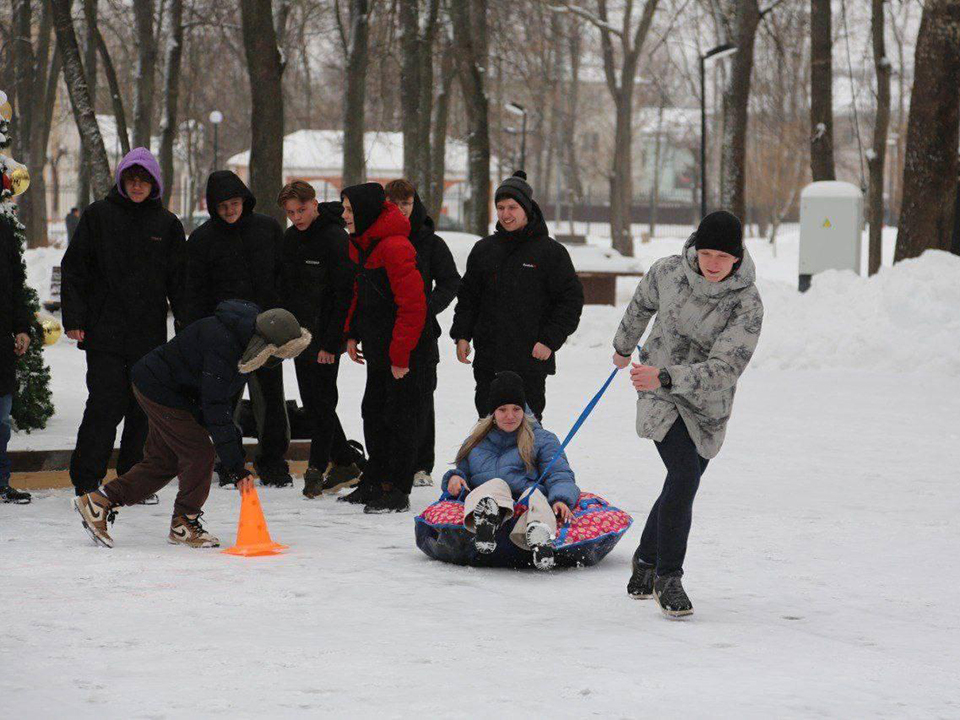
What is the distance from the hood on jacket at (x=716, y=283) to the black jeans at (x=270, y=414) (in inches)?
149

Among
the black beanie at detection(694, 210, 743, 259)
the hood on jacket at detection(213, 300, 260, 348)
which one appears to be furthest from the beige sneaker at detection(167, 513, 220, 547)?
the black beanie at detection(694, 210, 743, 259)

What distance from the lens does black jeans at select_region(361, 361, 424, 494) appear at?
8.43 meters

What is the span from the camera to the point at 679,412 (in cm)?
592

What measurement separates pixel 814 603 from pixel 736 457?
454cm

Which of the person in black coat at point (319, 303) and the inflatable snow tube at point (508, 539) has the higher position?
the person in black coat at point (319, 303)

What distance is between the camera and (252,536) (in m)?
7.15

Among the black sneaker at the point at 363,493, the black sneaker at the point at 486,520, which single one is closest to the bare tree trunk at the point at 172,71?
the black sneaker at the point at 363,493

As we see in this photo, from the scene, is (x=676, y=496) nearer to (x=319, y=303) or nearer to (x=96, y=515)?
(x=96, y=515)

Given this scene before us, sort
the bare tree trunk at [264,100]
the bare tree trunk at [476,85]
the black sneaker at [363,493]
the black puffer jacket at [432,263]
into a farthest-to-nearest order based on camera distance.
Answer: the bare tree trunk at [476,85] < the bare tree trunk at [264,100] < the black puffer jacket at [432,263] < the black sneaker at [363,493]

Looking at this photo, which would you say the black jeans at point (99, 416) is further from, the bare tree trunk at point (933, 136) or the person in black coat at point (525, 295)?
the bare tree trunk at point (933, 136)

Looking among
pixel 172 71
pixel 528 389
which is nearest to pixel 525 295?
pixel 528 389

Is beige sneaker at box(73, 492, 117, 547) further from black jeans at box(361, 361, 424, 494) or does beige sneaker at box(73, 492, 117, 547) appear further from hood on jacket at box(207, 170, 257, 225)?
hood on jacket at box(207, 170, 257, 225)

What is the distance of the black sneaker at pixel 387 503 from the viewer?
8.41 meters

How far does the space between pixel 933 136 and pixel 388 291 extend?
11.7 meters
